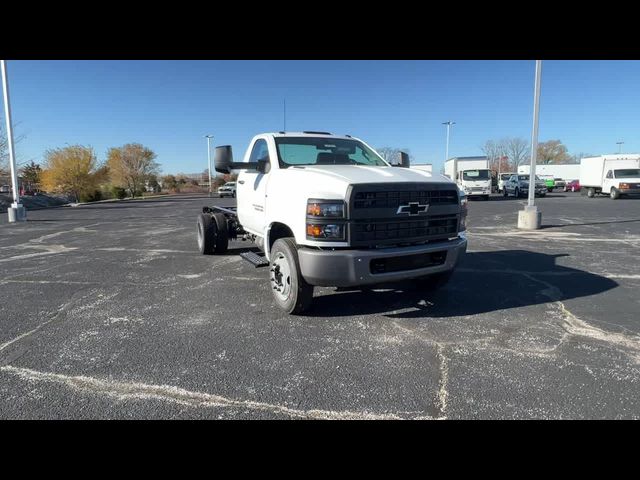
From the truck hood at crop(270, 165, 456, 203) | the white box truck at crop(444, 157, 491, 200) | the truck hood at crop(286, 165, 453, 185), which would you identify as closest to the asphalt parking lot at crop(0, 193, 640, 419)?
the truck hood at crop(270, 165, 456, 203)

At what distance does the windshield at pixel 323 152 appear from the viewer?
207 inches

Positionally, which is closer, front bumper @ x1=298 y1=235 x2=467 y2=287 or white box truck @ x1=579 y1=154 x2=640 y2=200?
front bumper @ x1=298 y1=235 x2=467 y2=287

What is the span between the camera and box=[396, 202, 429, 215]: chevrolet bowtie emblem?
156 inches

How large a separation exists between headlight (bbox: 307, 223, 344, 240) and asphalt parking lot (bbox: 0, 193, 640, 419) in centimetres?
97

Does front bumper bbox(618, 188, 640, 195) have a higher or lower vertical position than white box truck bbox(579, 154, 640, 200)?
lower

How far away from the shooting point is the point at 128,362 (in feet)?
10.8

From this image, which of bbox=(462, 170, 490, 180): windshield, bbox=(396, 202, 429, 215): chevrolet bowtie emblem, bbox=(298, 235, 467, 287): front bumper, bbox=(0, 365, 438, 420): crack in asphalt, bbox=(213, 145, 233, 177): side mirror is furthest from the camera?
bbox=(462, 170, 490, 180): windshield

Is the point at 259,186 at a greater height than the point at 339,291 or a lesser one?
greater

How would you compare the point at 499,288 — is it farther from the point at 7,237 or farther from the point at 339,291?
the point at 7,237

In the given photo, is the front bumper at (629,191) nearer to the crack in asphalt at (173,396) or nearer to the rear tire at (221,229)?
the rear tire at (221,229)

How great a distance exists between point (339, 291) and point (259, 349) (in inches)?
78.9

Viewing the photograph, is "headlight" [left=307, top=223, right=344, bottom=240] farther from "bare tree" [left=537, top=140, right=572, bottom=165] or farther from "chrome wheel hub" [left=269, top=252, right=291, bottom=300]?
"bare tree" [left=537, top=140, right=572, bottom=165]

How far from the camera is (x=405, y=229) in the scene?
405 centimetres
